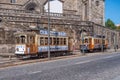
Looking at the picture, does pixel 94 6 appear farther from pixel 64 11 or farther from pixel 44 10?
pixel 44 10

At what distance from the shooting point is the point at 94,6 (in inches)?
2490

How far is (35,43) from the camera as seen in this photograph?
29.0m

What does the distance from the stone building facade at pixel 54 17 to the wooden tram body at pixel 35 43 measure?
666 cm

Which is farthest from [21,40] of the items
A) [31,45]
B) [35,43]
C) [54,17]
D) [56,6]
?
[56,6]

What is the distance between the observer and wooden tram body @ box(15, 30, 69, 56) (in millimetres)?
27828

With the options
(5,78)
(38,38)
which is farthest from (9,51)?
(5,78)

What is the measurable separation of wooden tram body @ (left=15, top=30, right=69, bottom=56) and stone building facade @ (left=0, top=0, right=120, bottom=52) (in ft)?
21.8

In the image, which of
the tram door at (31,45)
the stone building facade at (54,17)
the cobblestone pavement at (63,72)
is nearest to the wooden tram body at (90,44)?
the stone building facade at (54,17)

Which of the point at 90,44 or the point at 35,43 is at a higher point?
the point at 35,43

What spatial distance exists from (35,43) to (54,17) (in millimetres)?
18261

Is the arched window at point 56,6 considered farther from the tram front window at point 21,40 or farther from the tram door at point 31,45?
the tram front window at point 21,40

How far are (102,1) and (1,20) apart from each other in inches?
1385

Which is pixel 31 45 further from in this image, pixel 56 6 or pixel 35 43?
pixel 56 6

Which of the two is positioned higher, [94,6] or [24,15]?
[94,6]
